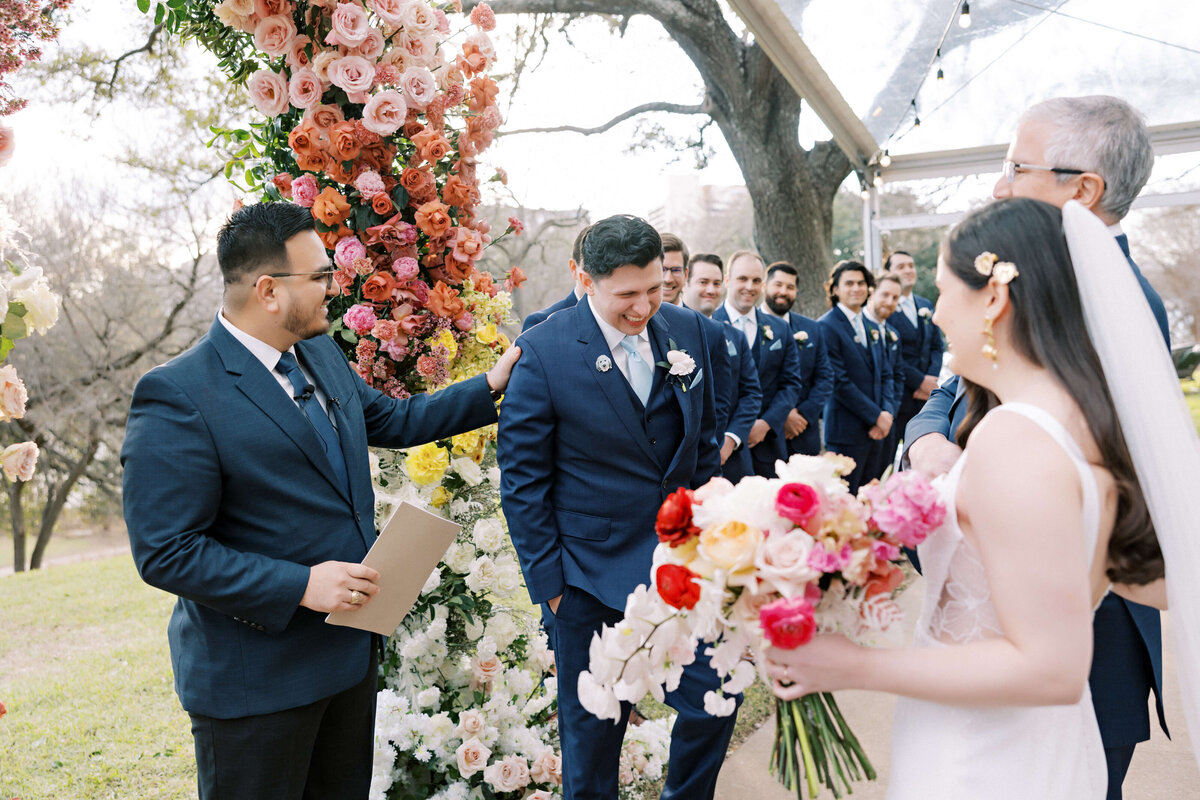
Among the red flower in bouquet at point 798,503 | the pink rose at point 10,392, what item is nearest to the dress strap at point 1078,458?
the red flower in bouquet at point 798,503

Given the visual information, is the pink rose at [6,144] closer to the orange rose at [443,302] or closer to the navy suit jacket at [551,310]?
the orange rose at [443,302]

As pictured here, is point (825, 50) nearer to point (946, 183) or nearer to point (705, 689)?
point (946, 183)

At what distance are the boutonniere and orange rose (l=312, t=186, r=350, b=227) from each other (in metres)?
1.23

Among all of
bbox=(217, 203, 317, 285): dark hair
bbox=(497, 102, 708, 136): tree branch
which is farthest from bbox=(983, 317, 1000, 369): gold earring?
bbox=(497, 102, 708, 136): tree branch

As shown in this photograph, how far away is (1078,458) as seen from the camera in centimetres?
145

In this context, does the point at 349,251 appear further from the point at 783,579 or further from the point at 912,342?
the point at 912,342

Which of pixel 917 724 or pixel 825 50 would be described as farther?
pixel 825 50

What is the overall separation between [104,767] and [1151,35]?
846 cm

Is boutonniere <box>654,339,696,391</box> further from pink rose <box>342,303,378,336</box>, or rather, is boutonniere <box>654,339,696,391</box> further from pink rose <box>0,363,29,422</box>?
pink rose <box>0,363,29,422</box>

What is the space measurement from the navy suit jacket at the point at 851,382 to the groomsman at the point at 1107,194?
16.3ft

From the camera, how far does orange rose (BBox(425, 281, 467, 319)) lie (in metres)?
3.20

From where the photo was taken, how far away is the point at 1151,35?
22.0 ft

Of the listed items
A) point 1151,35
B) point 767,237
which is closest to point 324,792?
point 1151,35

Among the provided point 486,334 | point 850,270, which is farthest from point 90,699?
point 850,270
